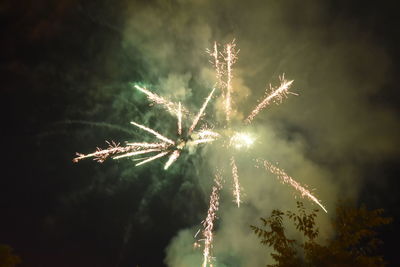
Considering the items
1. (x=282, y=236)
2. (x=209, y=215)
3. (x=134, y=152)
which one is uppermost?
(x=134, y=152)

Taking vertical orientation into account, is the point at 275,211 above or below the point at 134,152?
below

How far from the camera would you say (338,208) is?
8047 millimetres

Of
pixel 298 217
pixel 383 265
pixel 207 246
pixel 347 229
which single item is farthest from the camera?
pixel 207 246

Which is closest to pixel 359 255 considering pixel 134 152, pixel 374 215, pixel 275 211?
Answer: pixel 374 215

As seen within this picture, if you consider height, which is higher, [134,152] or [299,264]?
[134,152]

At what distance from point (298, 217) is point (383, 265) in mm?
2141

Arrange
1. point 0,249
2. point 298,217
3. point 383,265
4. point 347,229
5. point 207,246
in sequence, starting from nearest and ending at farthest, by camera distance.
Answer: point 383,265
point 347,229
point 298,217
point 207,246
point 0,249

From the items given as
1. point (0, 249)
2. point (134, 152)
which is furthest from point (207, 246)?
point (0, 249)

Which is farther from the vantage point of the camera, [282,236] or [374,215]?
[282,236]

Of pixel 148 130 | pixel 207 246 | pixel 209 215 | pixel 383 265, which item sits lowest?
pixel 383 265

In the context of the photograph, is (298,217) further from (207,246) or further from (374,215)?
(207,246)

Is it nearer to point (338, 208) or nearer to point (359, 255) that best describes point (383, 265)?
point (359, 255)

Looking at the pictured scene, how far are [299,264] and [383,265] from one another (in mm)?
1858

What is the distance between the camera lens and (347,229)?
7.76 m
